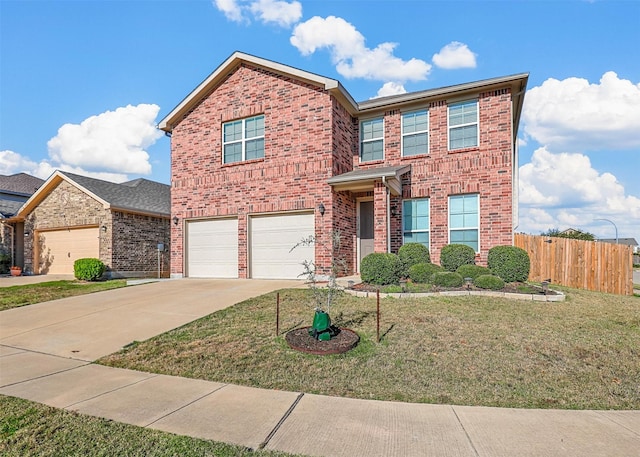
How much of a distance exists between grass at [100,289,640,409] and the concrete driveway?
66 cm

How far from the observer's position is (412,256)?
426 inches

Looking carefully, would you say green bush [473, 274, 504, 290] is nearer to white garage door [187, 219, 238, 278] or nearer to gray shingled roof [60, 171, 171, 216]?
white garage door [187, 219, 238, 278]

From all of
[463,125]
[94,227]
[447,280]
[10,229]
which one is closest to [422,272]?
[447,280]

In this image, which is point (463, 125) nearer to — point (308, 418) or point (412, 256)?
point (412, 256)

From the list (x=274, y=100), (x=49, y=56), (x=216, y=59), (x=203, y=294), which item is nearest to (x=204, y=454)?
(x=203, y=294)

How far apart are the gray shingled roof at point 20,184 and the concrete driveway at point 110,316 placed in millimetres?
19345

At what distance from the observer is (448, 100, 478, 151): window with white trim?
12.0m

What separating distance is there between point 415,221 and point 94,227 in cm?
1480

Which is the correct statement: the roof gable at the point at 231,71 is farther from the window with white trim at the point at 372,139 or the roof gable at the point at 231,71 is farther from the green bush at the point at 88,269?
the green bush at the point at 88,269

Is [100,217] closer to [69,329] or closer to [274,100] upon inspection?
[274,100]

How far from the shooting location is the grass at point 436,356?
13.6ft

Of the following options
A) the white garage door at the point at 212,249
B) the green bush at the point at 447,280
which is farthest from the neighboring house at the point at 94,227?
the green bush at the point at 447,280

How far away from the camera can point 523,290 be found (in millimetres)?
8945

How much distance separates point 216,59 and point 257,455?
14299mm
